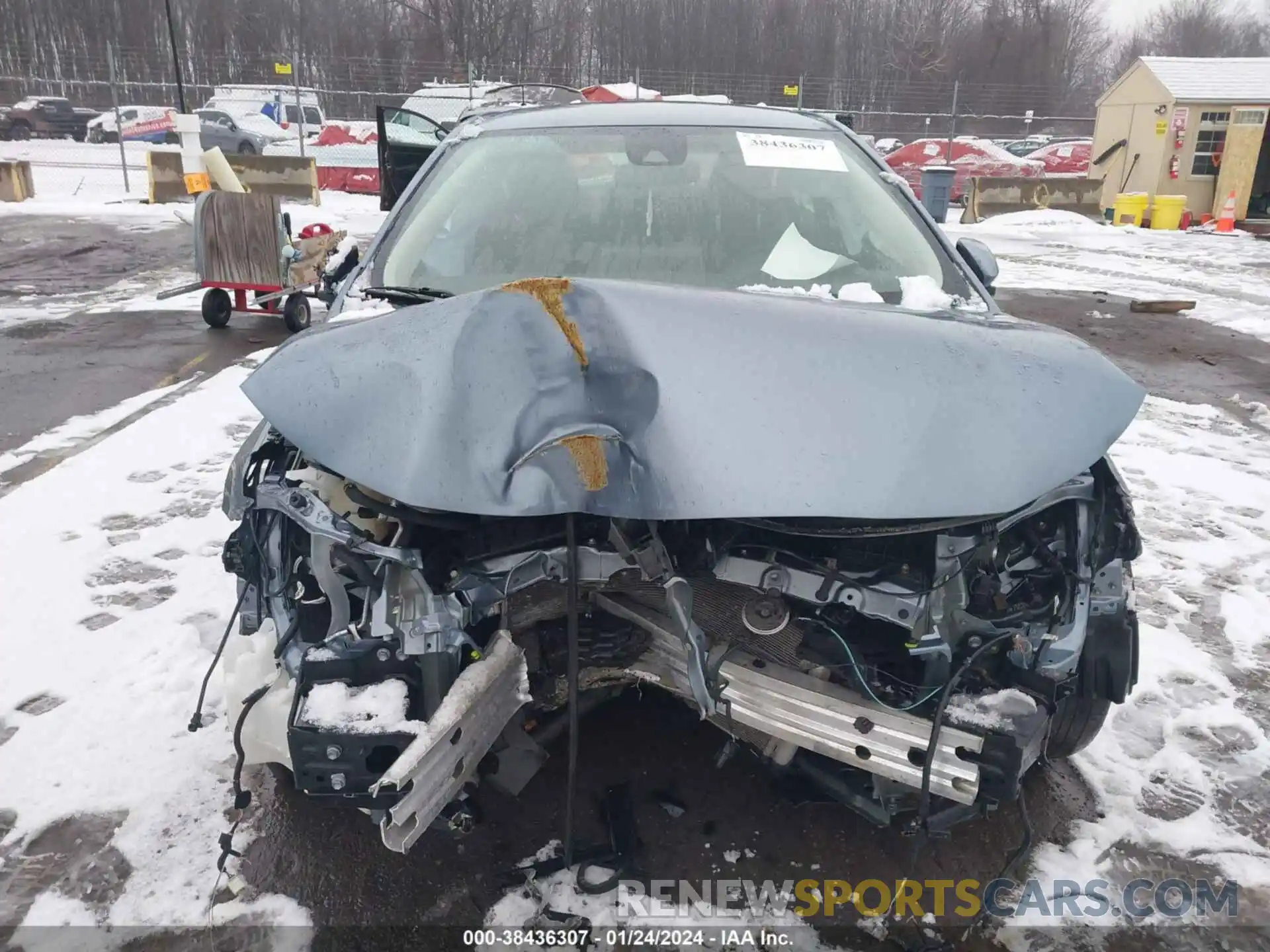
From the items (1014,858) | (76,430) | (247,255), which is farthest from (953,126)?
(1014,858)

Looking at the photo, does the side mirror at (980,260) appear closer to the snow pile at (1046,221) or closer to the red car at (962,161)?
the snow pile at (1046,221)

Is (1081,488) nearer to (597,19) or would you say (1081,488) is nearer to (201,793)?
(201,793)

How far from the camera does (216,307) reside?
27.2 ft

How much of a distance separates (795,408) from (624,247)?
1.25 metres

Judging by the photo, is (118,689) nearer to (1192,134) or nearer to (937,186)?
(937,186)

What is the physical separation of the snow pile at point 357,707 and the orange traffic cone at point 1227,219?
2097cm

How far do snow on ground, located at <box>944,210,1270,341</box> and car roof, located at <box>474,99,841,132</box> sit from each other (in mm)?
7682

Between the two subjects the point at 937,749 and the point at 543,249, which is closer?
the point at 937,749

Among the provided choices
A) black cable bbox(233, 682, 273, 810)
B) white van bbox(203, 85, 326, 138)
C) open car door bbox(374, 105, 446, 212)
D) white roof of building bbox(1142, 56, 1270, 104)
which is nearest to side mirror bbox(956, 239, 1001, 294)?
black cable bbox(233, 682, 273, 810)

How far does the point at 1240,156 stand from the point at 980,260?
65.8 feet

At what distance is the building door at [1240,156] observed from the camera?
18.2 metres

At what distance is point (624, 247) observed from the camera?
Result: 2.86 metres

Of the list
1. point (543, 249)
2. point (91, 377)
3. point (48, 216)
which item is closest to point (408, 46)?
point (48, 216)

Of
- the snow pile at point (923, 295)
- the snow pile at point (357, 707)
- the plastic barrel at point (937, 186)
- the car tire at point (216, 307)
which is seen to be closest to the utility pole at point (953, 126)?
the plastic barrel at point (937, 186)
